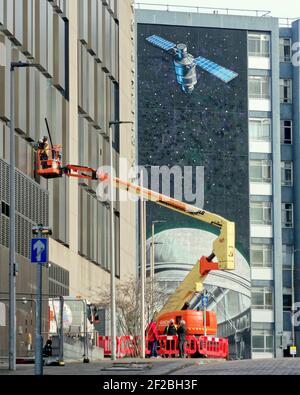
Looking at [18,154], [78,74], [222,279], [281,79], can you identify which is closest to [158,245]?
[222,279]

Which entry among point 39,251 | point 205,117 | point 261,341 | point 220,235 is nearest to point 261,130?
point 205,117

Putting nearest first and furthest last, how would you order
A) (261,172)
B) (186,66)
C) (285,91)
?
1. (261,172)
2. (186,66)
3. (285,91)

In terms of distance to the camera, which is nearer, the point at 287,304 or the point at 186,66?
the point at 287,304

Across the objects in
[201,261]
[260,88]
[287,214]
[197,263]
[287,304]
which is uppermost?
[260,88]

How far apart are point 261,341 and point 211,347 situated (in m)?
67.7

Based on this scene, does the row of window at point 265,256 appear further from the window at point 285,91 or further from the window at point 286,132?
the window at point 285,91

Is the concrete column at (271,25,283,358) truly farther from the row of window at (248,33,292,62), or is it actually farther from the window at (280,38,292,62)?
the window at (280,38,292,62)

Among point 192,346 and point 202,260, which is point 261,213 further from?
point 192,346

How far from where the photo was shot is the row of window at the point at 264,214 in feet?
451

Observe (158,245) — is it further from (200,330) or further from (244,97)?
(200,330)

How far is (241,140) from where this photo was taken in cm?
13775

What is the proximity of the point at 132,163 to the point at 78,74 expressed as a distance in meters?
24.8

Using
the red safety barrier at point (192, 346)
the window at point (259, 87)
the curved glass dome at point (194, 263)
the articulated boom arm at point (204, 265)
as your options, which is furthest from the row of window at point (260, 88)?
the red safety barrier at point (192, 346)

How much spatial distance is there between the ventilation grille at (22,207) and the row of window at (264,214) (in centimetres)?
7447
